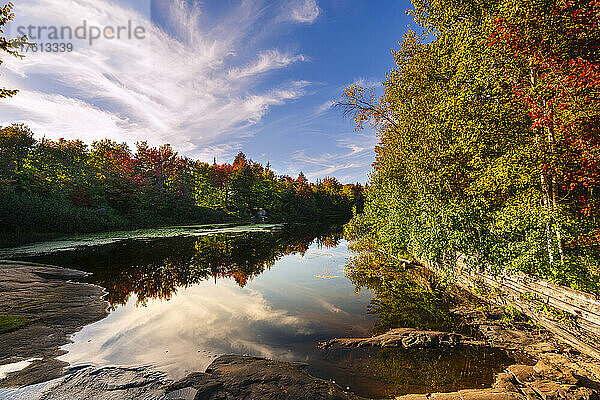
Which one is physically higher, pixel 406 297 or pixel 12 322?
pixel 12 322

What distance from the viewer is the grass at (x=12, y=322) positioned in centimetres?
621

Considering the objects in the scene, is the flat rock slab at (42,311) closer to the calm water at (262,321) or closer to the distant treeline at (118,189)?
the calm water at (262,321)

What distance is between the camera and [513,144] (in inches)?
335

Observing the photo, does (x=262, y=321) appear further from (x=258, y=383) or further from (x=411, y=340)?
(x=411, y=340)

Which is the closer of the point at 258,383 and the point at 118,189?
the point at 258,383

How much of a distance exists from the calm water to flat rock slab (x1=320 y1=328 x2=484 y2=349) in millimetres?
277

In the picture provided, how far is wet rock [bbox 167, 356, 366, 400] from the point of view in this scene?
13.9 feet

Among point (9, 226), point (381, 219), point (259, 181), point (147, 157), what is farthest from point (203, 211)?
point (381, 219)

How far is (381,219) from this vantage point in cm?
1603

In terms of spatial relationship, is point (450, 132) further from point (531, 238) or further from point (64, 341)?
point (64, 341)

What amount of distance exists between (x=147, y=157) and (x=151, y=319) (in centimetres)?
4778

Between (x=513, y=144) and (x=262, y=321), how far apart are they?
10163mm

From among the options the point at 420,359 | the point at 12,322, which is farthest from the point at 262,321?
the point at 12,322

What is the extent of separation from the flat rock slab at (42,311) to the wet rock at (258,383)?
9.04 feet
